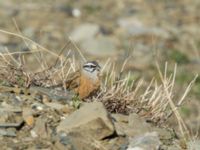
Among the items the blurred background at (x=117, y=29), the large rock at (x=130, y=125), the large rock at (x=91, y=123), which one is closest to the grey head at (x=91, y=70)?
the large rock at (x=130, y=125)

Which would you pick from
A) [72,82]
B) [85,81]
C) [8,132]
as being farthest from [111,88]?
[8,132]

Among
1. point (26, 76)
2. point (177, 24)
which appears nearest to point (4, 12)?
point (177, 24)

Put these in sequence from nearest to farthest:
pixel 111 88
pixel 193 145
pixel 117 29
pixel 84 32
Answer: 1. pixel 193 145
2. pixel 111 88
3. pixel 84 32
4. pixel 117 29

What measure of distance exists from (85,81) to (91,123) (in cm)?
98

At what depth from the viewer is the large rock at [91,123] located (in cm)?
593

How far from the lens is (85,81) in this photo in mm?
6863

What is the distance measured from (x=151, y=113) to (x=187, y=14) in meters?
11.2

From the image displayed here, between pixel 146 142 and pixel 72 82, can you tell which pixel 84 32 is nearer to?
pixel 72 82

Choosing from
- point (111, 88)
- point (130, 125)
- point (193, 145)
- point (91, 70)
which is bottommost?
point (193, 145)

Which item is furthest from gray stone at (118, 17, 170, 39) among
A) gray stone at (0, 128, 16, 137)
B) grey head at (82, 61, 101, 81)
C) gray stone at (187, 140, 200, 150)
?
gray stone at (0, 128, 16, 137)

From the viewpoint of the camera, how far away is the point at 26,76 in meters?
6.68

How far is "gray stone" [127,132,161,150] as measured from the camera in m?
5.93

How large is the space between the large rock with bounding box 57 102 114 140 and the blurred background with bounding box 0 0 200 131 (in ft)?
22.6

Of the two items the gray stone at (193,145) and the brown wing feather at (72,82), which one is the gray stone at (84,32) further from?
the gray stone at (193,145)
